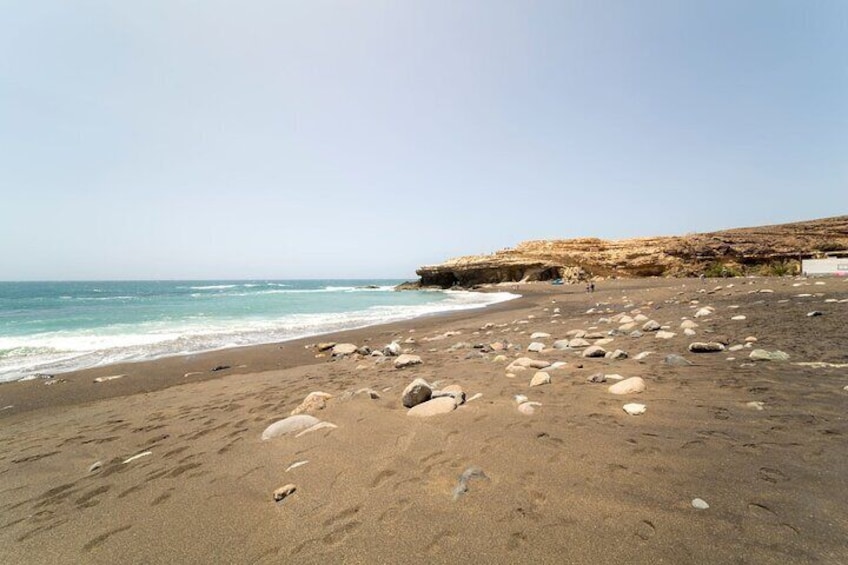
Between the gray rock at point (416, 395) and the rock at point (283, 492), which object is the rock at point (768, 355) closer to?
the gray rock at point (416, 395)

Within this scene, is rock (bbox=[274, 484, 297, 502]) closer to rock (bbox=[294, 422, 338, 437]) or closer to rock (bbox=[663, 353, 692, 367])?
rock (bbox=[294, 422, 338, 437])

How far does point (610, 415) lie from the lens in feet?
11.6

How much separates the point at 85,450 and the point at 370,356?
5422 millimetres

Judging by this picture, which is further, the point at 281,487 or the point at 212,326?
the point at 212,326

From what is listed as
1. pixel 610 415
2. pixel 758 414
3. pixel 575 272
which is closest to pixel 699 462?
pixel 610 415

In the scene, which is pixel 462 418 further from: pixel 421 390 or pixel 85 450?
pixel 85 450

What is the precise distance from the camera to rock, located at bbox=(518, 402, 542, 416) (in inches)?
148

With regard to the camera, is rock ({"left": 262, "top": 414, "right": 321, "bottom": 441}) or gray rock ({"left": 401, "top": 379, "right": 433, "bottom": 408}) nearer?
rock ({"left": 262, "top": 414, "right": 321, "bottom": 441})

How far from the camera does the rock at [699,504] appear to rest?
6.76 ft

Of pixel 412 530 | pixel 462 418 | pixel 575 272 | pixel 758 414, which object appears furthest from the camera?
pixel 575 272

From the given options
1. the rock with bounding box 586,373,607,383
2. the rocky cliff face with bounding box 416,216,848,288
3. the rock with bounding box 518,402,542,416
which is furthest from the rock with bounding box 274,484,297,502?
the rocky cliff face with bounding box 416,216,848,288

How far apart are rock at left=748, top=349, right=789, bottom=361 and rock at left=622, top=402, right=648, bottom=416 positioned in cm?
278

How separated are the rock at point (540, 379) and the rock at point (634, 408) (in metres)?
1.19

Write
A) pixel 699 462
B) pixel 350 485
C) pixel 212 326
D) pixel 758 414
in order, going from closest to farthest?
pixel 699 462 → pixel 350 485 → pixel 758 414 → pixel 212 326
